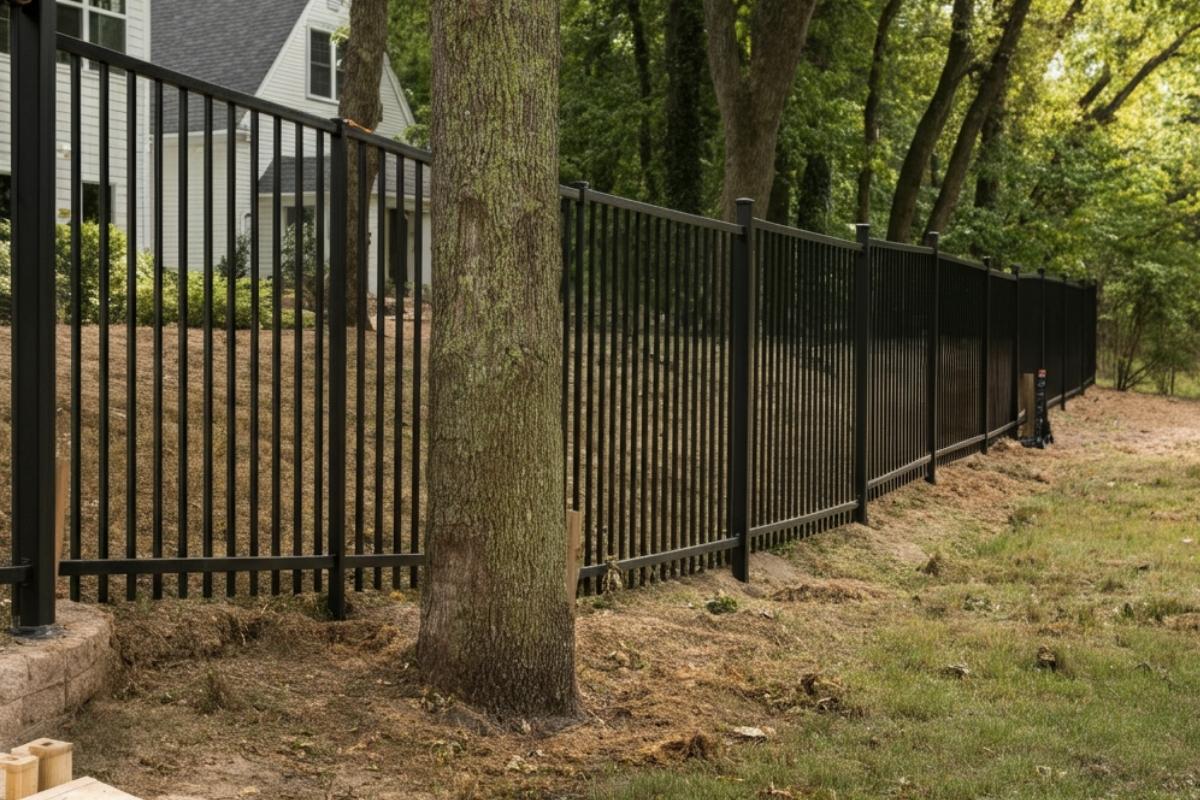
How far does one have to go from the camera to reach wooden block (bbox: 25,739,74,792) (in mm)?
2795

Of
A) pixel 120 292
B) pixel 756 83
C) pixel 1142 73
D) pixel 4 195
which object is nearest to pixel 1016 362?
pixel 756 83

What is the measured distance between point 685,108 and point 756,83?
6956 mm

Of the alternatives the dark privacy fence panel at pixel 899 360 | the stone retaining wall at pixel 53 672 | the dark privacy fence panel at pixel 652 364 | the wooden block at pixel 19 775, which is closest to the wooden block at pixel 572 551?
the dark privacy fence panel at pixel 652 364

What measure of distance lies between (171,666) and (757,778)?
220cm

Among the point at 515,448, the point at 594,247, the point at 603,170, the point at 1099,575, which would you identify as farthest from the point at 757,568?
the point at 603,170

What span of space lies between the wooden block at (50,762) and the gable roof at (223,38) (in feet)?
90.6

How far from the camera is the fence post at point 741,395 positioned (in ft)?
28.2

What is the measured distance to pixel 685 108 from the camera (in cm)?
2375

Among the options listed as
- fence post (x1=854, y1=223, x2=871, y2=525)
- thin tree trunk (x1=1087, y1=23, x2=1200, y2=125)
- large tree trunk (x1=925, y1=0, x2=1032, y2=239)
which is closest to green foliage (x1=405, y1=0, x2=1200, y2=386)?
thin tree trunk (x1=1087, y1=23, x2=1200, y2=125)

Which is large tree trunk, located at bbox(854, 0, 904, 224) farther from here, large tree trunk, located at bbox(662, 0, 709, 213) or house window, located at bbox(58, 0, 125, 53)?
house window, located at bbox(58, 0, 125, 53)

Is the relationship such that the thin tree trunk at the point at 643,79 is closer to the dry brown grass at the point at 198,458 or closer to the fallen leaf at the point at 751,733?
the dry brown grass at the point at 198,458

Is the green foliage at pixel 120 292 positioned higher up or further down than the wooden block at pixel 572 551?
higher up

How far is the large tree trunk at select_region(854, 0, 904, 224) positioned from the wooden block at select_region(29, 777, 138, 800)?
2500 centimetres

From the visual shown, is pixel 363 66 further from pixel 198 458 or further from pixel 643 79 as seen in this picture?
pixel 643 79
